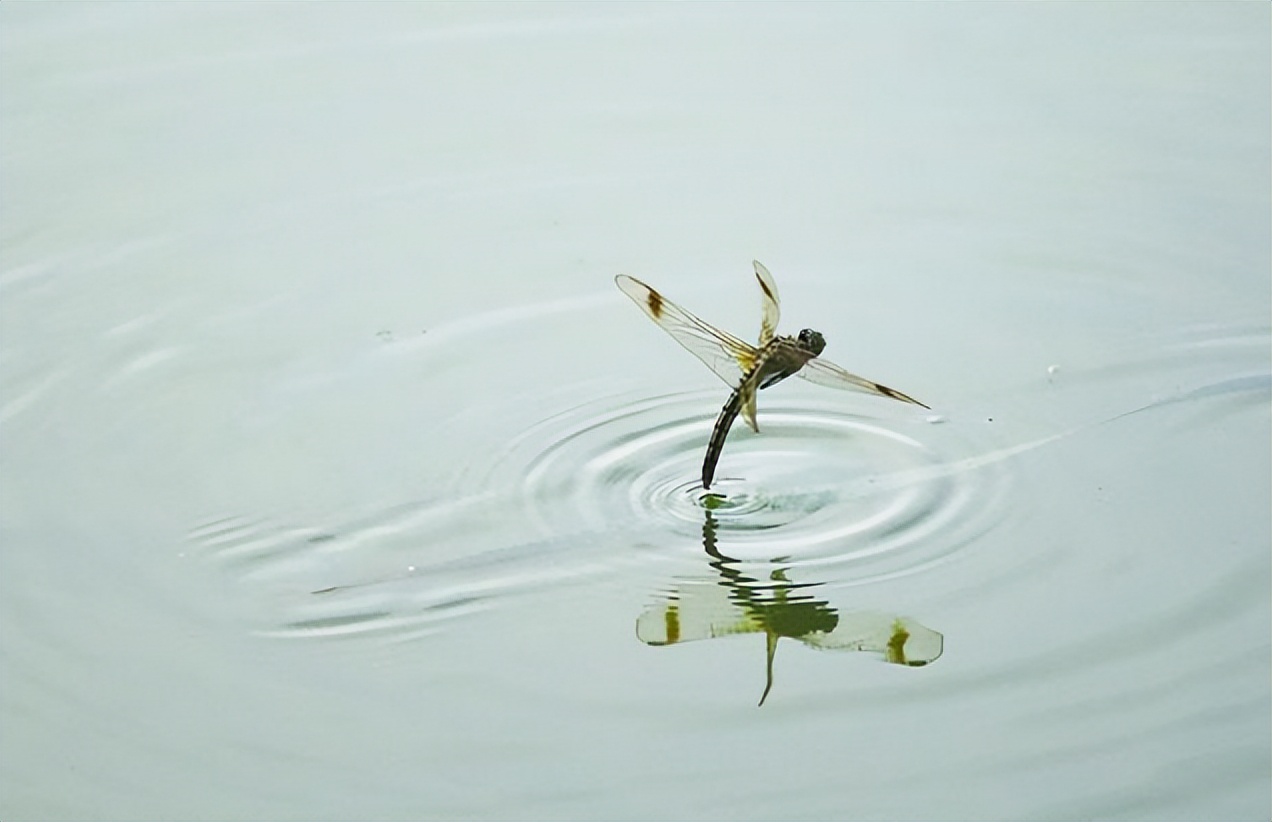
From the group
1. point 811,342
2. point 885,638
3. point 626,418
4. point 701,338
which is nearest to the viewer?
point 885,638

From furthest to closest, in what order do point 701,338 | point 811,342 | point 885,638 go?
point 701,338, point 811,342, point 885,638

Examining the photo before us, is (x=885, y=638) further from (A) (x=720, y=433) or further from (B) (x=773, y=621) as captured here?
(A) (x=720, y=433)

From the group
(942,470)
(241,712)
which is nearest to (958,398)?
(942,470)

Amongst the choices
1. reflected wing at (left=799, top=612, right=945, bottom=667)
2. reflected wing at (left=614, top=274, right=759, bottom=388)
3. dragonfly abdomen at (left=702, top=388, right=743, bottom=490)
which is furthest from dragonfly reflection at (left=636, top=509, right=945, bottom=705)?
reflected wing at (left=614, top=274, right=759, bottom=388)

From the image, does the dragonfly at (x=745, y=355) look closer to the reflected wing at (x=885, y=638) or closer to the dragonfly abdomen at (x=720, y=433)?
the dragonfly abdomen at (x=720, y=433)

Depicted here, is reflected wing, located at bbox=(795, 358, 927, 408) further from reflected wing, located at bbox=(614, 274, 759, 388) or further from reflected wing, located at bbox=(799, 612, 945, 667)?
reflected wing, located at bbox=(799, 612, 945, 667)

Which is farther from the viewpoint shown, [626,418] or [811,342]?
[626,418]

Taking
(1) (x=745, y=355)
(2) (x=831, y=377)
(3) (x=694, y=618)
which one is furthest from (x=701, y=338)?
(3) (x=694, y=618)

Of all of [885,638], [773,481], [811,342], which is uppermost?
[811,342]
